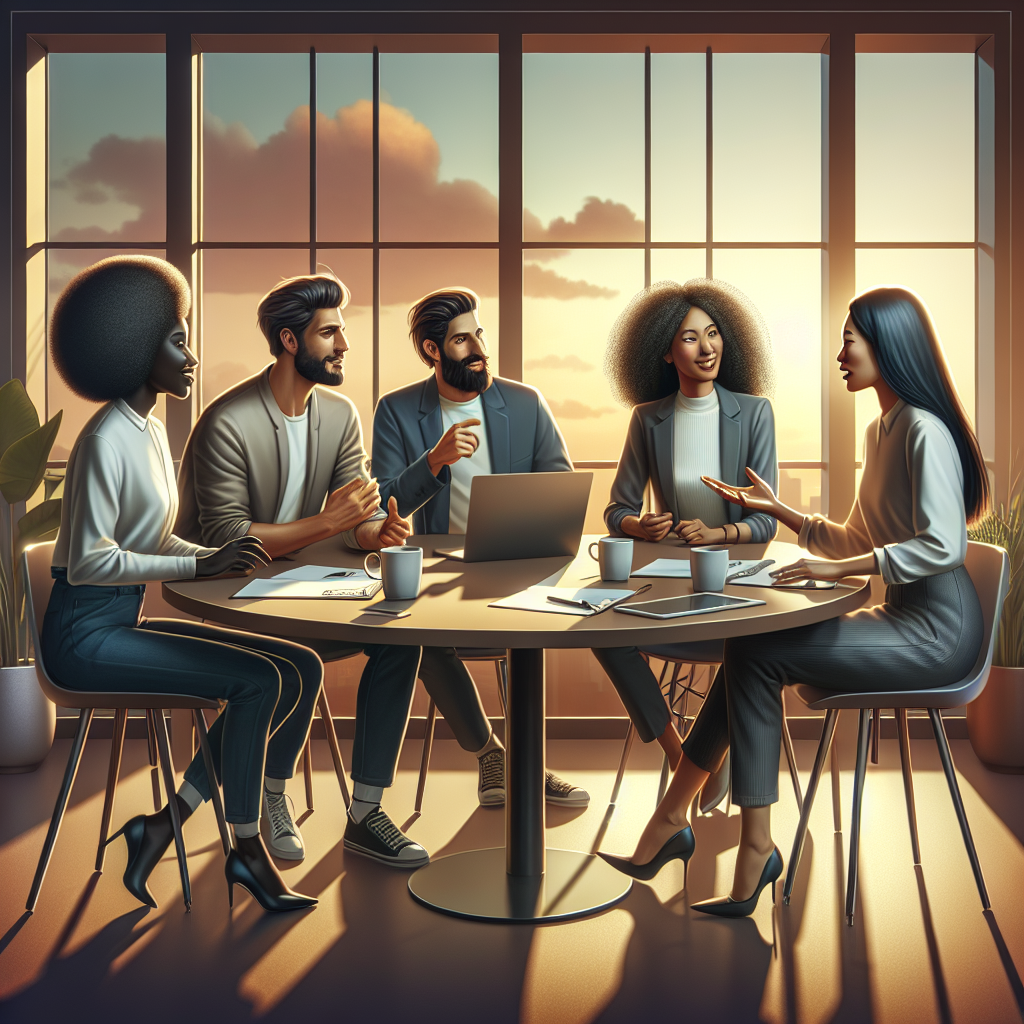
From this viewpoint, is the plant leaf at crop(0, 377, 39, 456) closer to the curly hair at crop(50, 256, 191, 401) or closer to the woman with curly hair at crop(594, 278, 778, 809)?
the curly hair at crop(50, 256, 191, 401)

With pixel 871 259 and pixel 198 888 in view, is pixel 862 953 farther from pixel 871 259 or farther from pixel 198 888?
pixel 871 259

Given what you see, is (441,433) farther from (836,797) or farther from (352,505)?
(836,797)

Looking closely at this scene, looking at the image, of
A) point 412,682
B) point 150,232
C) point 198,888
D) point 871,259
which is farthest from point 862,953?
point 150,232

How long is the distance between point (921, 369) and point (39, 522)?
2723 mm

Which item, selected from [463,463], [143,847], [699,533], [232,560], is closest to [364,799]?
[143,847]

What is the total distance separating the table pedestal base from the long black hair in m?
1.25

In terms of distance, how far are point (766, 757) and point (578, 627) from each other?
0.76 meters

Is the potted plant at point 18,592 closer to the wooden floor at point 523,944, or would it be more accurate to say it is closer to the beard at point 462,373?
the wooden floor at point 523,944

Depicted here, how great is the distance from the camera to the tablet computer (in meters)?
1.81

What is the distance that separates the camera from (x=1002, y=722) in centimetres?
331

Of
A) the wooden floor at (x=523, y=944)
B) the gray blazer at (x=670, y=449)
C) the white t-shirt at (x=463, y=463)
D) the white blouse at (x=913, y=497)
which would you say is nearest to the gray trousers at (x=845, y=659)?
the white blouse at (x=913, y=497)

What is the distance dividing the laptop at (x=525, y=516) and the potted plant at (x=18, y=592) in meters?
1.59

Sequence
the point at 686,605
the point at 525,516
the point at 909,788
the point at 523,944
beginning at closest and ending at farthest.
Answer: the point at 686,605, the point at 523,944, the point at 525,516, the point at 909,788

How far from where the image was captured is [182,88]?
3621mm
